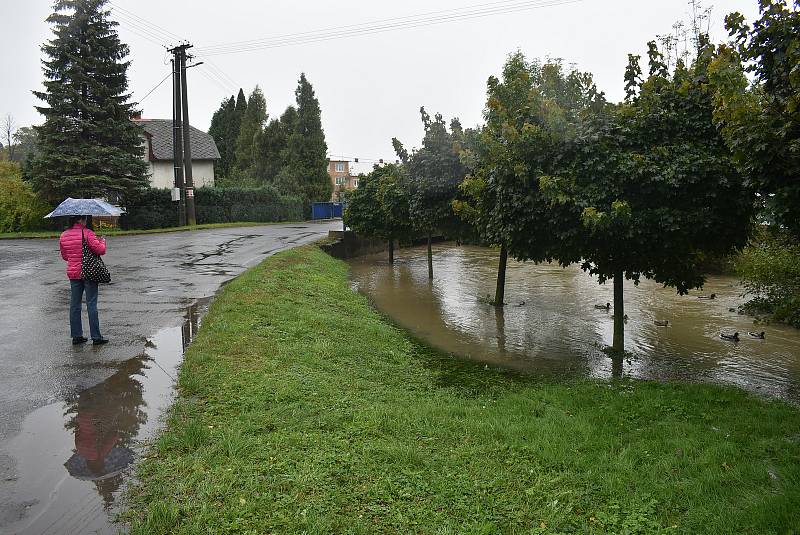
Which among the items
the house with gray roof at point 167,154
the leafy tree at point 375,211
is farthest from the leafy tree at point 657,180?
the house with gray roof at point 167,154

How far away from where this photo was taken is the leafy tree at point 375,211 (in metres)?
21.6

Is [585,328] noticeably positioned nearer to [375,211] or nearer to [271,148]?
[375,211]

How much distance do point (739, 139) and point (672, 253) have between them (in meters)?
3.59

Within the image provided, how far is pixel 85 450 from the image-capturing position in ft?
15.2

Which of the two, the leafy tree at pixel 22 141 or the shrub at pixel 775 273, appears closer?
the shrub at pixel 775 273

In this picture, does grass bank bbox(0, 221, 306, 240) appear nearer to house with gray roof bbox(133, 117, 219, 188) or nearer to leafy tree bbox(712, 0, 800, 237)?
house with gray roof bbox(133, 117, 219, 188)

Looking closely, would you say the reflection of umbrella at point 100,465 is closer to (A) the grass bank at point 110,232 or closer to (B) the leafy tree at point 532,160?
Result: (B) the leafy tree at point 532,160

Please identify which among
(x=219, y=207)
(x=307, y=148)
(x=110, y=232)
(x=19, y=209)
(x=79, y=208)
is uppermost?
(x=307, y=148)

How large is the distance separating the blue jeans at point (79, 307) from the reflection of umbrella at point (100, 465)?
3.49 m

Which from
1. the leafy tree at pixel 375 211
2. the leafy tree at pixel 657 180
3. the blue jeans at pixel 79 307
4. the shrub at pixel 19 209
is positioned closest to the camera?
the blue jeans at pixel 79 307

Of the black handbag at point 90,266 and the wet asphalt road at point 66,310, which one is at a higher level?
the black handbag at point 90,266

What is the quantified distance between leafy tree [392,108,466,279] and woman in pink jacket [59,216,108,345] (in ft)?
28.4

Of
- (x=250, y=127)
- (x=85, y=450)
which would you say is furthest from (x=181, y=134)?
(x=85, y=450)

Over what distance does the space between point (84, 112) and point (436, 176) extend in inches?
766
